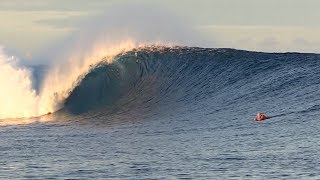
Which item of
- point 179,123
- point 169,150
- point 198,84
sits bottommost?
point 169,150

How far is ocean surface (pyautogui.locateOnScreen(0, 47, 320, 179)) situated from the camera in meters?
20.4

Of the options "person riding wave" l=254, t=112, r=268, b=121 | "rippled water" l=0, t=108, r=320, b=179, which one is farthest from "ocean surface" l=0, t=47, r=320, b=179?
"person riding wave" l=254, t=112, r=268, b=121

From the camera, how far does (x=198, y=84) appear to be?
1586 inches

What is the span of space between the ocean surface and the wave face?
0.21ft

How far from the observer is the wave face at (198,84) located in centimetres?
3416

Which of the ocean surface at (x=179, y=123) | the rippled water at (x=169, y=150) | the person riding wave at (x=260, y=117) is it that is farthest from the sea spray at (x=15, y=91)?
the person riding wave at (x=260, y=117)

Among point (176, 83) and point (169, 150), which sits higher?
point (176, 83)

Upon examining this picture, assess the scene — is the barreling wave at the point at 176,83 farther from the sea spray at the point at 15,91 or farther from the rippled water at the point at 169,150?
the rippled water at the point at 169,150

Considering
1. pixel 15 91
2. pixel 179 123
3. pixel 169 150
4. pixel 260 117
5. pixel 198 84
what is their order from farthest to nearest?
pixel 15 91, pixel 198 84, pixel 179 123, pixel 260 117, pixel 169 150

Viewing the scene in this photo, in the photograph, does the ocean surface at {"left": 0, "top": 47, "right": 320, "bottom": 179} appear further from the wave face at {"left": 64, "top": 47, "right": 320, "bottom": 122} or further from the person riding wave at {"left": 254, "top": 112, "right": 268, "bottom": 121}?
the person riding wave at {"left": 254, "top": 112, "right": 268, "bottom": 121}

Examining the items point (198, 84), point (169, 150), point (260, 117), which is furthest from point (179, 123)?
point (198, 84)

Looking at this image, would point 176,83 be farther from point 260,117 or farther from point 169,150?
point 169,150

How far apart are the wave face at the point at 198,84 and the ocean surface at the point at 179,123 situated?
0.21ft

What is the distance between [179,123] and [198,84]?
8.91m
